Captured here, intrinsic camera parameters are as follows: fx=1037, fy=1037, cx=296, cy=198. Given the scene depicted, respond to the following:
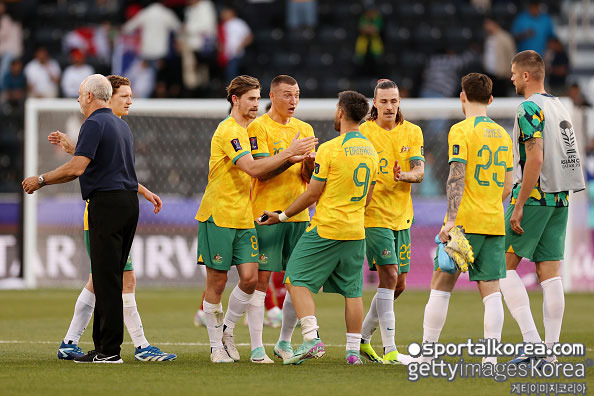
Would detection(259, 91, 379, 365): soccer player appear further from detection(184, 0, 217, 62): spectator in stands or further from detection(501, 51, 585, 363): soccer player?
detection(184, 0, 217, 62): spectator in stands

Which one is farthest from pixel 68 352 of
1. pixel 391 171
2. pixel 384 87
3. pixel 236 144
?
pixel 384 87

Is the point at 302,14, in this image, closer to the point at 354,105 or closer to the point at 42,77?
the point at 42,77

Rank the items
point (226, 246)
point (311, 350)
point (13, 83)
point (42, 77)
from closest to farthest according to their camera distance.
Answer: point (311, 350) < point (226, 246) < point (42, 77) < point (13, 83)

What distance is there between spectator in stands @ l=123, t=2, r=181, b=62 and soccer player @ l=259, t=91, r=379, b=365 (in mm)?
12397

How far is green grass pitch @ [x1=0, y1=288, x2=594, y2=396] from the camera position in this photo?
22.2ft

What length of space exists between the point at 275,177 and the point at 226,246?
725 mm

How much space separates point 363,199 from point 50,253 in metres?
9.47

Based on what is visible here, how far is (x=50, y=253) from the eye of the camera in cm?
1633

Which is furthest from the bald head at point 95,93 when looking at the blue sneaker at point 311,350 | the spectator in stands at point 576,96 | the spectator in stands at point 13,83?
the spectator in stands at point 13,83

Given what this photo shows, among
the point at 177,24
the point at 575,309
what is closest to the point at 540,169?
the point at 575,309

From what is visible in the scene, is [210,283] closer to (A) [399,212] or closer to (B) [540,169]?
(A) [399,212]

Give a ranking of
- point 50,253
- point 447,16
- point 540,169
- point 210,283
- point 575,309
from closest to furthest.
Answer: point 540,169 < point 210,283 < point 575,309 < point 50,253 < point 447,16

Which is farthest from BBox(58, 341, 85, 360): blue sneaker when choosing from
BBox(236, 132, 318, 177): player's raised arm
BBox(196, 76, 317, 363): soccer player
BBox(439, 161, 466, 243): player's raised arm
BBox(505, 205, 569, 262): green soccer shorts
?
BBox(505, 205, 569, 262): green soccer shorts

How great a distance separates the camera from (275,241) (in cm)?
→ 858
